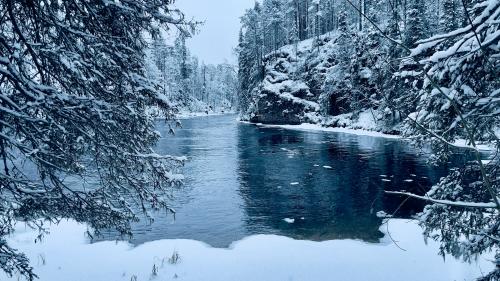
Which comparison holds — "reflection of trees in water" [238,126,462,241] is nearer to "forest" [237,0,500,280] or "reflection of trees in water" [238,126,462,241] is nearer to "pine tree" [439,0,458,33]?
"forest" [237,0,500,280]

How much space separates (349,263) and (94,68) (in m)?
7.86

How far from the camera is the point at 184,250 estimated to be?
10.4 m

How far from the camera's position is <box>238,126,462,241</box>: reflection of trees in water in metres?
12.9

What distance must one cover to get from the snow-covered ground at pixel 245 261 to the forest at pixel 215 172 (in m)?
0.06

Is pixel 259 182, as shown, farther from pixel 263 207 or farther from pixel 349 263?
pixel 349 263

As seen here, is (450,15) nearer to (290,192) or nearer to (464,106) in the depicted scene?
(290,192)

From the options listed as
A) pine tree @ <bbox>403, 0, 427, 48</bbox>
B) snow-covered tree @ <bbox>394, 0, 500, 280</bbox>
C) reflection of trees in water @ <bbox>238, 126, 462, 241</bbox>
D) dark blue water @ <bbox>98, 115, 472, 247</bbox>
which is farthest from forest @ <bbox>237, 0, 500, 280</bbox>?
reflection of trees in water @ <bbox>238, 126, 462, 241</bbox>

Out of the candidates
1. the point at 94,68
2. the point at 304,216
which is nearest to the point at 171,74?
the point at 304,216

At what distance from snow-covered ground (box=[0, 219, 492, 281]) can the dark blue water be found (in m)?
0.96

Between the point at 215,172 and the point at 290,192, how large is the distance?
6.33m

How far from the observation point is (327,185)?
18547 millimetres

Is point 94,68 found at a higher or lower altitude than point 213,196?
higher

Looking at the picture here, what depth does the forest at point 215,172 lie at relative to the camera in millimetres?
4238

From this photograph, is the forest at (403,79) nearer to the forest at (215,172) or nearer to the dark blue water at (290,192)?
the forest at (215,172)
